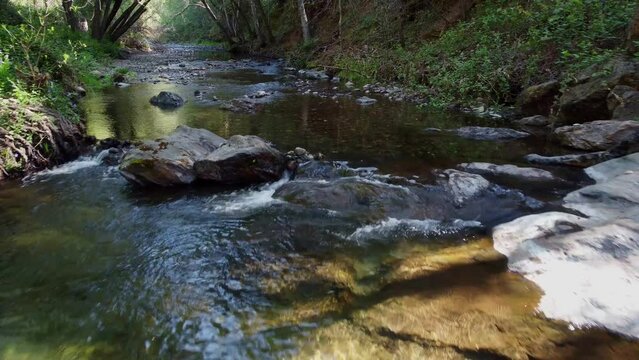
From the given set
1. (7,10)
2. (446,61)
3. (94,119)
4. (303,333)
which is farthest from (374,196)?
(7,10)

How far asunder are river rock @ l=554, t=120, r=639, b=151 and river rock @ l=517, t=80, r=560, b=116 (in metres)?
1.59

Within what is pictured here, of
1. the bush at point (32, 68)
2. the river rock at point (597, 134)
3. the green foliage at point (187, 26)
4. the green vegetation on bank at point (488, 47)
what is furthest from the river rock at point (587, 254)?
the green foliage at point (187, 26)

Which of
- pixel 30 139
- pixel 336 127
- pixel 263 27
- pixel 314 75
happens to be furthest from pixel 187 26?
pixel 30 139

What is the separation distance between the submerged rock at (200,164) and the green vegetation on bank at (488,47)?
5785 mm

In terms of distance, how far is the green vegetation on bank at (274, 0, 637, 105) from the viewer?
8.02 m

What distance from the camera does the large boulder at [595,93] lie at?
6.62 m

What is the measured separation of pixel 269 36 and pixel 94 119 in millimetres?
21976

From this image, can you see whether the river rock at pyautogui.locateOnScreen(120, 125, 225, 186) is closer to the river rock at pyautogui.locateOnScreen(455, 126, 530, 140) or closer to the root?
the root

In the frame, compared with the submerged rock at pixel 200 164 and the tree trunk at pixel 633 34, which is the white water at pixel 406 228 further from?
the tree trunk at pixel 633 34

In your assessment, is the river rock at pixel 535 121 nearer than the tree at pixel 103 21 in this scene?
Yes

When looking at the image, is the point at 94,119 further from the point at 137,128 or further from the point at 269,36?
the point at 269,36

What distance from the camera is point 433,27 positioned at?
14617 millimetres

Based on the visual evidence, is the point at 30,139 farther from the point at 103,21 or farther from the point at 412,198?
the point at 103,21

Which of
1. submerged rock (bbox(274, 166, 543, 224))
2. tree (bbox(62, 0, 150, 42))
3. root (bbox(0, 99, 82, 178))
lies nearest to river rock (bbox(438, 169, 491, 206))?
submerged rock (bbox(274, 166, 543, 224))
